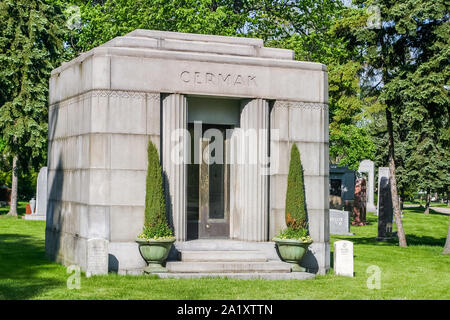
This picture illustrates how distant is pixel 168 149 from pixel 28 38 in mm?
23482

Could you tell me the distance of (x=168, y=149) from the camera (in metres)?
17.6

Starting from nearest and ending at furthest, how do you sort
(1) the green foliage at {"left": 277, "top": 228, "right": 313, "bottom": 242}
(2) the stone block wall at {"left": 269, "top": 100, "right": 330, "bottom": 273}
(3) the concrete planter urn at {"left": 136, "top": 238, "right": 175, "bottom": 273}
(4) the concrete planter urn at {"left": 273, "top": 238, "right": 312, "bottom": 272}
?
(3) the concrete planter urn at {"left": 136, "top": 238, "right": 175, "bottom": 273} → (4) the concrete planter urn at {"left": 273, "top": 238, "right": 312, "bottom": 272} → (1) the green foliage at {"left": 277, "top": 228, "right": 313, "bottom": 242} → (2) the stone block wall at {"left": 269, "top": 100, "right": 330, "bottom": 273}

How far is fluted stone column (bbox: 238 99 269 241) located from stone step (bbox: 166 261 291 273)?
1.31 m

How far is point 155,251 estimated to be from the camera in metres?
16.4

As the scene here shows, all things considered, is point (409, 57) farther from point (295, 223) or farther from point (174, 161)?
point (174, 161)

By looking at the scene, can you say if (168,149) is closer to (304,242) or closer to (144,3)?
(304,242)

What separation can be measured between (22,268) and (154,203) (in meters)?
4.25

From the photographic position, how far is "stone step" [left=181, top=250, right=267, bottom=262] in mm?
17125

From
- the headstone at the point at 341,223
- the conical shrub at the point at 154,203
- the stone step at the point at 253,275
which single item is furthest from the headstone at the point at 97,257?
the headstone at the point at 341,223

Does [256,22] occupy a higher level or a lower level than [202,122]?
higher

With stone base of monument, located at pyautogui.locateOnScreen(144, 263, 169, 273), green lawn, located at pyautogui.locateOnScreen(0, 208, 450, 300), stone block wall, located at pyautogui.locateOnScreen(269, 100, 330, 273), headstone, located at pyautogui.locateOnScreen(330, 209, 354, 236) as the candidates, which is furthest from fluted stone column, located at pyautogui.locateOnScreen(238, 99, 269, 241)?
headstone, located at pyautogui.locateOnScreen(330, 209, 354, 236)

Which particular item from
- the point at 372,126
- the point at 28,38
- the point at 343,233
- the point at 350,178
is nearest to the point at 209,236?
the point at 343,233

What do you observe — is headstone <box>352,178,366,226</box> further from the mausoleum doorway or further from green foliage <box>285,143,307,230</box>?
green foliage <box>285,143,307,230</box>

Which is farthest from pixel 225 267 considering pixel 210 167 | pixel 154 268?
pixel 210 167
